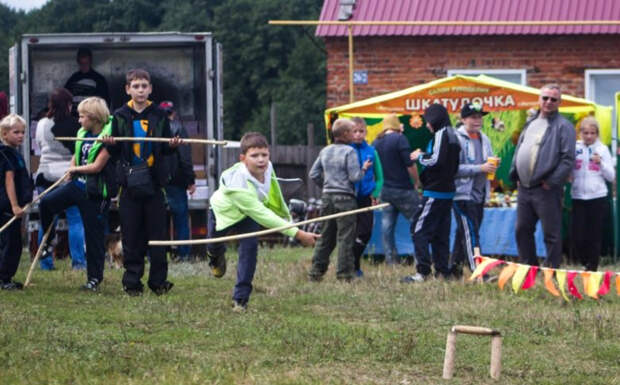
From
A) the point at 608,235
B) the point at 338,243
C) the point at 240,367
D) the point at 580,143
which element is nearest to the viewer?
the point at 240,367

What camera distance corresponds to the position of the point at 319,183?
1352cm

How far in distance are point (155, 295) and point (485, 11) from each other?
42.1 feet

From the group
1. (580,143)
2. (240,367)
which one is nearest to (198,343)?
(240,367)

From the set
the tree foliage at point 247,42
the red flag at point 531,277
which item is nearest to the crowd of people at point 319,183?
the red flag at point 531,277

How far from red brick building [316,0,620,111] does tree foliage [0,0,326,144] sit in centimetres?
1939

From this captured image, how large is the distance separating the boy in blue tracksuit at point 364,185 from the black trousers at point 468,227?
2.75ft

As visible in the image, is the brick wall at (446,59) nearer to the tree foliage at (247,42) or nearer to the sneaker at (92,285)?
the sneaker at (92,285)

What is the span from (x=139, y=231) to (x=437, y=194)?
309 centimetres

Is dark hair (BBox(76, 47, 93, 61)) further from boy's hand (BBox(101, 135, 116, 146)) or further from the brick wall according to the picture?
the brick wall

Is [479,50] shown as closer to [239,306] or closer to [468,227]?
[468,227]

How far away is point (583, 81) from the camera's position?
73.9ft

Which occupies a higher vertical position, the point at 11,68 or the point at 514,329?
the point at 11,68

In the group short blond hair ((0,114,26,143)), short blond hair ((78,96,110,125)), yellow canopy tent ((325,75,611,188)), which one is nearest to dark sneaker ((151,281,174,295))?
short blond hair ((78,96,110,125))

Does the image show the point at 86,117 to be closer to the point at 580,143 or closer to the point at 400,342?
the point at 400,342
